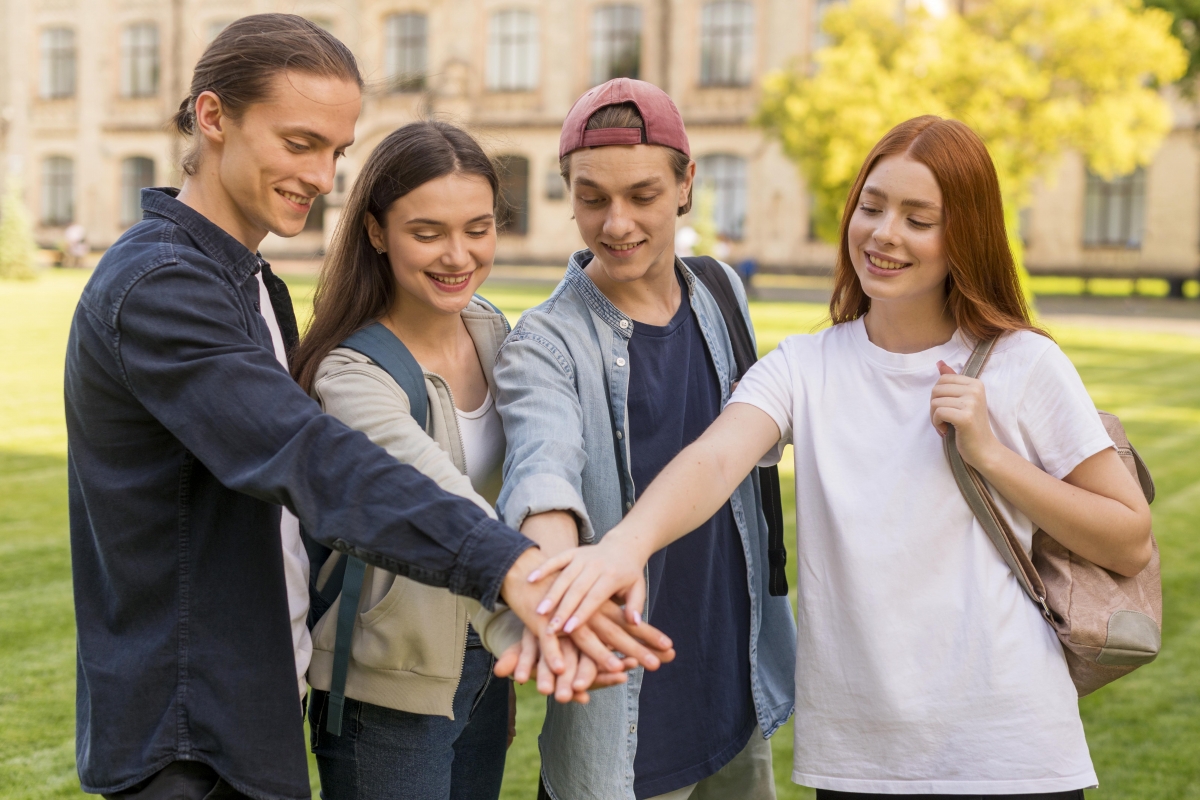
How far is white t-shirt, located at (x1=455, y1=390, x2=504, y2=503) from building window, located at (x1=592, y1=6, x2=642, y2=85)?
105 feet

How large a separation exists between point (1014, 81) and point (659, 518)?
19316 millimetres

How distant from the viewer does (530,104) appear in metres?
33.7

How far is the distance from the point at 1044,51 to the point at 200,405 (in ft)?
70.2

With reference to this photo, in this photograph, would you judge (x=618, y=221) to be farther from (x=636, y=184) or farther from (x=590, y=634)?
(x=590, y=634)

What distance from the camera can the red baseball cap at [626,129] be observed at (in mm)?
2279

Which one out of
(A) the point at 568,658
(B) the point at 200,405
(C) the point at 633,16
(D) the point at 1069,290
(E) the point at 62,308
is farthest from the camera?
(C) the point at 633,16

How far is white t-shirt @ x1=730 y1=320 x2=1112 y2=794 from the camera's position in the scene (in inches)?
77.8

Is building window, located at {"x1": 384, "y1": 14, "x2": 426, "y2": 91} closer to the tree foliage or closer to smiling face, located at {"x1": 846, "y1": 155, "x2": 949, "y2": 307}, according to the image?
the tree foliage

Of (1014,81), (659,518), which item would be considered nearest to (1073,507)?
(659,518)

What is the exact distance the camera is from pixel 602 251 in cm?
235

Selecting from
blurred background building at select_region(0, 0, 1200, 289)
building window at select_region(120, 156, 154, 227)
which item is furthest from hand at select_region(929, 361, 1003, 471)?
building window at select_region(120, 156, 154, 227)

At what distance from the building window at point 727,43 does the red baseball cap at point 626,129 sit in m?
31.0

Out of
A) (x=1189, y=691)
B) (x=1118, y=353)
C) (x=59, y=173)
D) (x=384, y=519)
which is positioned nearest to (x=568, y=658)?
(x=384, y=519)

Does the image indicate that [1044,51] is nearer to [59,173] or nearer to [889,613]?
[889,613]
